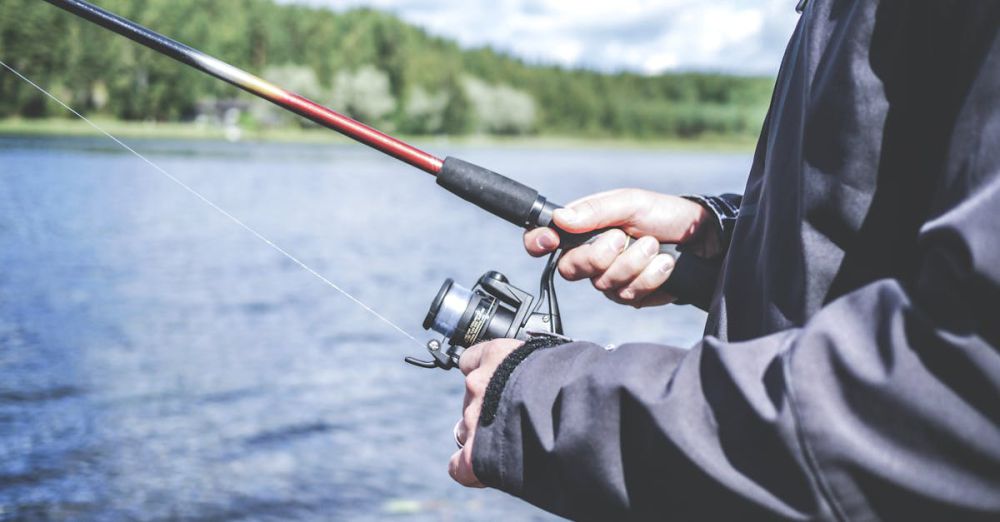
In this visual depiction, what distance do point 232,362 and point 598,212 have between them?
624 centimetres

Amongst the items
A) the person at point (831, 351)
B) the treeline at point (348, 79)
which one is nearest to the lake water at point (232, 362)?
the person at point (831, 351)

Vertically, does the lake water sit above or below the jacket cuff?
below

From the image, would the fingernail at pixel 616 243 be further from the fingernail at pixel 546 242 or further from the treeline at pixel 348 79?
the treeline at pixel 348 79

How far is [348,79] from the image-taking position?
78.5 meters

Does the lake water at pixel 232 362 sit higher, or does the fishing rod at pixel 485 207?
the fishing rod at pixel 485 207

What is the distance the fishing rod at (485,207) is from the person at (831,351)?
0.51 metres

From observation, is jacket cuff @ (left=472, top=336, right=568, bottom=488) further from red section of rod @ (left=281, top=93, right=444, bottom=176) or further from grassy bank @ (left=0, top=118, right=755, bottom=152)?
grassy bank @ (left=0, top=118, right=755, bottom=152)

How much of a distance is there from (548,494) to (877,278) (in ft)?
1.83

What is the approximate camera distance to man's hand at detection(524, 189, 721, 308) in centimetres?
206

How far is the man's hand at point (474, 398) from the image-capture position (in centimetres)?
150

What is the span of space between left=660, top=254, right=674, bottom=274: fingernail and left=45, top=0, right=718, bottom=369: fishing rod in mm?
16

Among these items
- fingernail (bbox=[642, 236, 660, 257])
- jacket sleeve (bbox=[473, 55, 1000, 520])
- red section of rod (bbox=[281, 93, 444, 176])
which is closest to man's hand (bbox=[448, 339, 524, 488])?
jacket sleeve (bbox=[473, 55, 1000, 520])

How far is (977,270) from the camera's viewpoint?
3.19 ft

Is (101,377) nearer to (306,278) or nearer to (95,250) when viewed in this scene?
(306,278)
